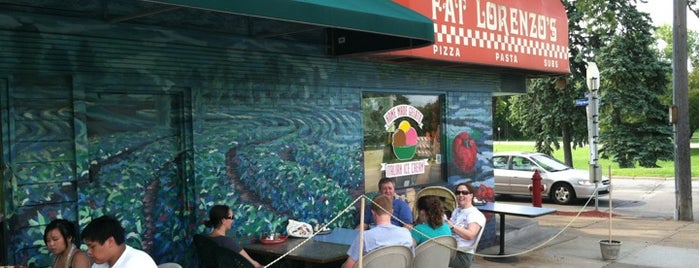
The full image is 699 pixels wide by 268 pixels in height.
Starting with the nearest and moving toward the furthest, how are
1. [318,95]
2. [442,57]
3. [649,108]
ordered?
[318,95] < [442,57] < [649,108]

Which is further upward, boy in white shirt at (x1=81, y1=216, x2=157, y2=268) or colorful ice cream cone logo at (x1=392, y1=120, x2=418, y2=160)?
colorful ice cream cone logo at (x1=392, y1=120, x2=418, y2=160)

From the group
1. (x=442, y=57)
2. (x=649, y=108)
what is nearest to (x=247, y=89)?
(x=442, y=57)

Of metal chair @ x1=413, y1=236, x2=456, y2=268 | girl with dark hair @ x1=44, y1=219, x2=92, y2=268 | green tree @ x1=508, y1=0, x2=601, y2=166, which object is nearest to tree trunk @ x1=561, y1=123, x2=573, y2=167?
green tree @ x1=508, y1=0, x2=601, y2=166

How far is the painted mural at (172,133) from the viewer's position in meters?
5.16

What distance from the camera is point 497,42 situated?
30.0 feet

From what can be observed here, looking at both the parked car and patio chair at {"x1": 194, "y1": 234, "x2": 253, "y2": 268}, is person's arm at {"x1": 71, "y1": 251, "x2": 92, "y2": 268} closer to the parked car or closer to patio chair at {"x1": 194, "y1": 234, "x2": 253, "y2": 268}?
patio chair at {"x1": 194, "y1": 234, "x2": 253, "y2": 268}

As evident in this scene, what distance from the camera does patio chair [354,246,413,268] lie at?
5074 mm

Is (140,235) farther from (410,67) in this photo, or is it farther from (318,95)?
(410,67)

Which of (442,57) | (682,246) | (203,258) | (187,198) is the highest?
(442,57)

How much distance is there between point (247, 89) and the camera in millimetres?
6734

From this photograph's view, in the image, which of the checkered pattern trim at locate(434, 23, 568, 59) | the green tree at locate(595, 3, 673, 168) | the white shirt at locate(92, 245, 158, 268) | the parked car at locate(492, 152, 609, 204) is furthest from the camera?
the green tree at locate(595, 3, 673, 168)

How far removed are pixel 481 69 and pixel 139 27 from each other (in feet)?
19.7

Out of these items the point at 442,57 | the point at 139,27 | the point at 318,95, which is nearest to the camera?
the point at 139,27

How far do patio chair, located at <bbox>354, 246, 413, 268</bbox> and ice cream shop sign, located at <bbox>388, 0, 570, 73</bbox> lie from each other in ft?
9.85
